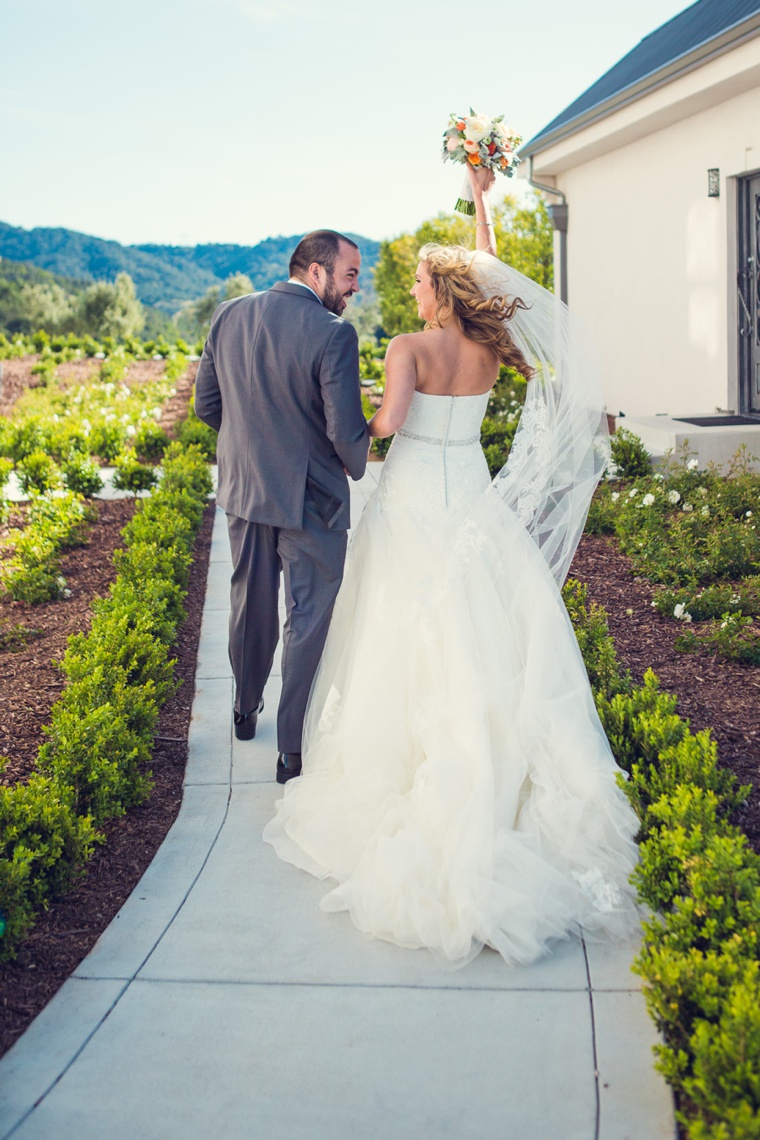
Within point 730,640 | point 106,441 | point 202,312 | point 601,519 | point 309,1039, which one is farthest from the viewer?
point 202,312

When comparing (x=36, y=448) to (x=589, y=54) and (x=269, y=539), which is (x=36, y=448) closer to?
(x=269, y=539)

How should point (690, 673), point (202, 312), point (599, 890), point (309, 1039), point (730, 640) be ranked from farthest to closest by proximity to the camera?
point (202, 312)
point (730, 640)
point (690, 673)
point (599, 890)
point (309, 1039)

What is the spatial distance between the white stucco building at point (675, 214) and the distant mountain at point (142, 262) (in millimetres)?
85468

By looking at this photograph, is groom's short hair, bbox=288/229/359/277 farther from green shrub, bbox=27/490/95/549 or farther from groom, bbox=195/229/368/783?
green shrub, bbox=27/490/95/549

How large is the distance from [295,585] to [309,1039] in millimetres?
1859

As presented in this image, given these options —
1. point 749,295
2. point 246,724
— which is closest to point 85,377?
point 749,295

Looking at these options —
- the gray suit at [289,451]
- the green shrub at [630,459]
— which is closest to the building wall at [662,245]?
the green shrub at [630,459]

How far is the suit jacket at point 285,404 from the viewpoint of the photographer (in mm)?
3682

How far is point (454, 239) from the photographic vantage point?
27.5 metres

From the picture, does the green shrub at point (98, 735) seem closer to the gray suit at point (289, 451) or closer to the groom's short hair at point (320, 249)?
the gray suit at point (289, 451)

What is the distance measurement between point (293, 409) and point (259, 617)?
928mm

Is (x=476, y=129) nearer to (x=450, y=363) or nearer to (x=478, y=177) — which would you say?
(x=478, y=177)

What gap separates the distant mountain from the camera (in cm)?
9881

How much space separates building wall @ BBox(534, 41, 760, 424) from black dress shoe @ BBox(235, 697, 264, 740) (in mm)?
6796
